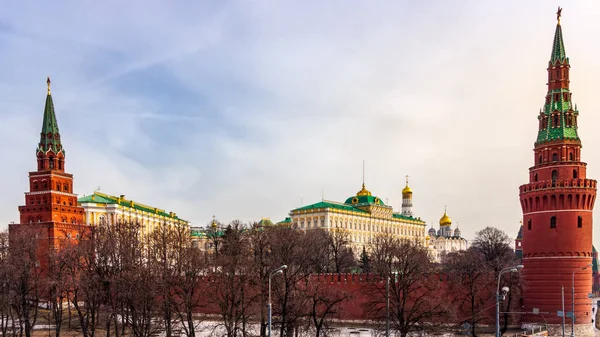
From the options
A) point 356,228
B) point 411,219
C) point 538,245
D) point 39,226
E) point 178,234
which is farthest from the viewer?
point 411,219

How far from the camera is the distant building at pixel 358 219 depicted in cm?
13500

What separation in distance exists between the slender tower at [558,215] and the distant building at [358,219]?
227 ft

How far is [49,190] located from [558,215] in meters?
64.6

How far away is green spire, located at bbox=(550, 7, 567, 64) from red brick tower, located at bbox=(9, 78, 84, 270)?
62.3 meters

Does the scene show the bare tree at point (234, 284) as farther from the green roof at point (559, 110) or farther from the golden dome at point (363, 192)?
the golden dome at point (363, 192)

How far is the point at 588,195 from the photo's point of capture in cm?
5500

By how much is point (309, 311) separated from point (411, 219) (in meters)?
114

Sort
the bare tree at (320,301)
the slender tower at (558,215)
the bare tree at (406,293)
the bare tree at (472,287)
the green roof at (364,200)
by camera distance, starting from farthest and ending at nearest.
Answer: the green roof at (364,200) → the bare tree at (472,287) → the slender tower at (558,215) → the bare tree at (406,293) → the bare tree at (320,301)

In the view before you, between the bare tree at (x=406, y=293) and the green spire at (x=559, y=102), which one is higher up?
the green spire at (x=559, y=102)

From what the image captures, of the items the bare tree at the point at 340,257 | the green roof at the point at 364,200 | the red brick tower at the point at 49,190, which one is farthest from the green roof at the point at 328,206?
the red brick tower at the point at 49,190

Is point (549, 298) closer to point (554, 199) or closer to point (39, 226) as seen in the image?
point (554, 199)

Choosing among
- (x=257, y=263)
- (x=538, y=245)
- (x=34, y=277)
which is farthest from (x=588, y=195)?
(x=34, y=277)

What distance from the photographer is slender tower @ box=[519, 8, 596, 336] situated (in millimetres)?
54500

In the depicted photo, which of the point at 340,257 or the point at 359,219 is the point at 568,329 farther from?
the point at 359,219
